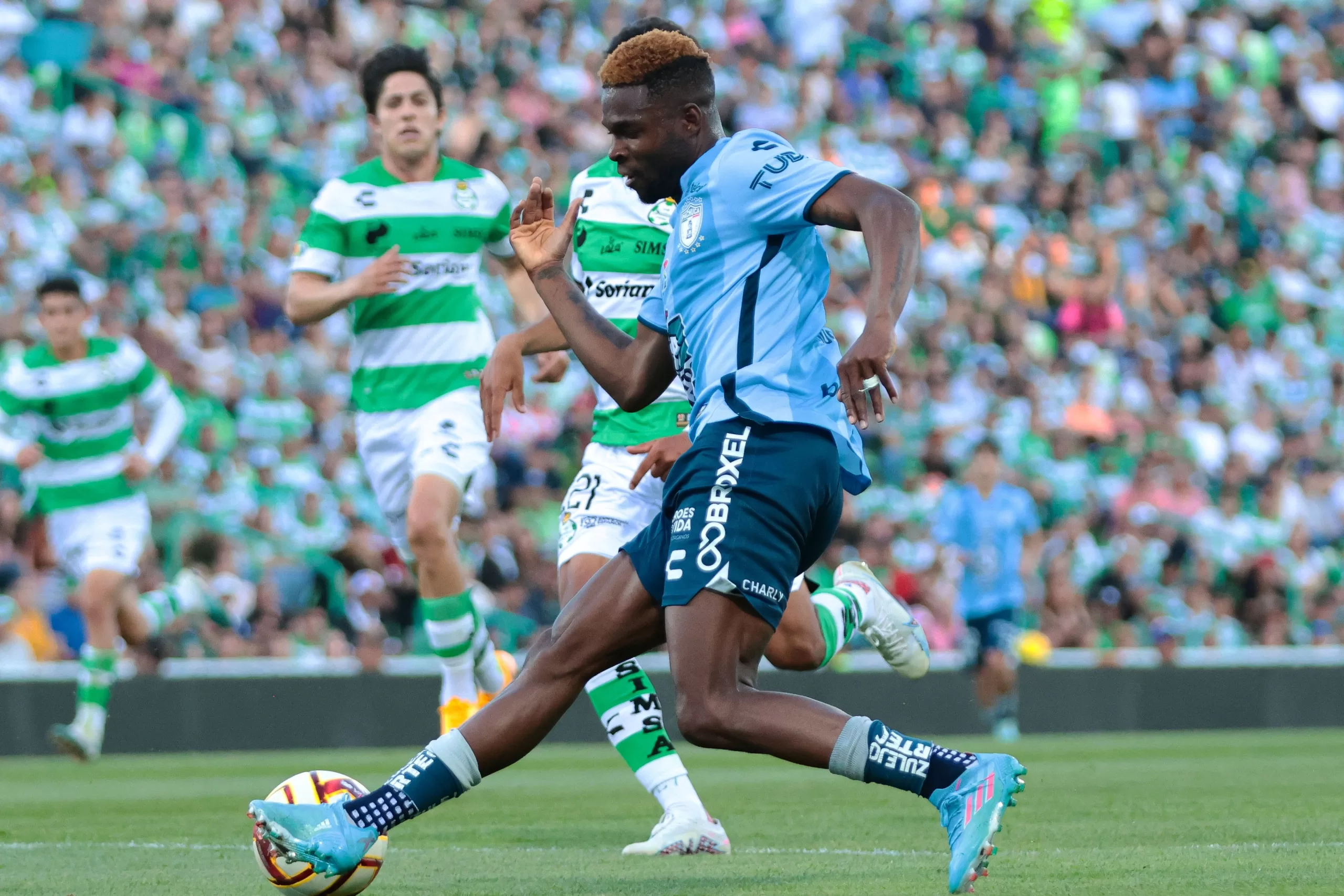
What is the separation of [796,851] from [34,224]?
12156mm

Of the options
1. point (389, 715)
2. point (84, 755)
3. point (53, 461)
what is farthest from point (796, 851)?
point (389, 715)

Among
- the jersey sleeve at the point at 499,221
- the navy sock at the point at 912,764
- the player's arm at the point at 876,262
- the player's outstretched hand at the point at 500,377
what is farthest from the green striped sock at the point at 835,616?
the jersey sleeve at the point at 499,221

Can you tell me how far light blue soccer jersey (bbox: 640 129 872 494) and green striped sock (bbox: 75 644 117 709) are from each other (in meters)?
7.04

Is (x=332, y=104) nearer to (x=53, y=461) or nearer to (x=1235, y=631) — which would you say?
(x=53, y=461)

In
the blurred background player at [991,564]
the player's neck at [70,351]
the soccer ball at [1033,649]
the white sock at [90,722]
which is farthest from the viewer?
the soccer ball at [1033,649]

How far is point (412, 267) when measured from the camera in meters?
9.23

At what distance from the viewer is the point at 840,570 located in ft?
25.2

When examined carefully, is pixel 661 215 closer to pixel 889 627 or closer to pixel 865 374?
pixel 889 627

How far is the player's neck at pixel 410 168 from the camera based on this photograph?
368 inches

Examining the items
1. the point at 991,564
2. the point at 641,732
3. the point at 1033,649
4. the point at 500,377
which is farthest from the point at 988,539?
the point at 500,377

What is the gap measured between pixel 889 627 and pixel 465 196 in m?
3.11

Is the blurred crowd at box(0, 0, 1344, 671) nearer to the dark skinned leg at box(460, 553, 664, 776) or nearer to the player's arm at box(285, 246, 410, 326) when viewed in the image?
the player's arm at box(285, 246, 410, 326)

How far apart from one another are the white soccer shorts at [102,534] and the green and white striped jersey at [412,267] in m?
3.04

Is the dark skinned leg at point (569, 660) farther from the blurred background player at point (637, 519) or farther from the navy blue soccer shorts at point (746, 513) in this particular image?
the blurred background player at point (637, 519)
